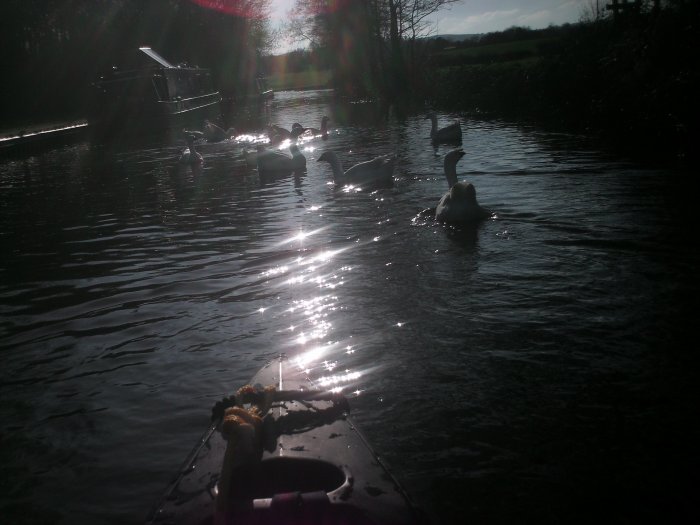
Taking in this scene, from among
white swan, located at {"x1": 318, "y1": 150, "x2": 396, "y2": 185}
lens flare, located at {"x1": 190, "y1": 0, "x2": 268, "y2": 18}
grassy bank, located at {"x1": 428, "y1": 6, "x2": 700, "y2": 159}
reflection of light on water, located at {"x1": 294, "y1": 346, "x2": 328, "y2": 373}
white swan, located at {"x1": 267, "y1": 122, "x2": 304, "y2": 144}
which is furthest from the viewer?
lens flare, located at {"x1": 190, "y1": 0, "x2": 268, "y2": 18}

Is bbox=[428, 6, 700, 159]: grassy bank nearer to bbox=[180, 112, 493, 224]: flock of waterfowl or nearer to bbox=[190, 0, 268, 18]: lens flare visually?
bbox=[180, 112, 493, 224]: flock of waterfowl

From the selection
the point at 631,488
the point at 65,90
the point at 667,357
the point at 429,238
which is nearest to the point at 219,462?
the point at 631,488

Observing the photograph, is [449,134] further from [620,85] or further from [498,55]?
[498,55]

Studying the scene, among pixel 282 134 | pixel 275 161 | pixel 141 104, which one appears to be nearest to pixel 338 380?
pixel 275 161

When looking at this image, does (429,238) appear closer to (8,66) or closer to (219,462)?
(219,462)

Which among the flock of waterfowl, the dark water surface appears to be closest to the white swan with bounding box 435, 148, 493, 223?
the flock of waterfowl

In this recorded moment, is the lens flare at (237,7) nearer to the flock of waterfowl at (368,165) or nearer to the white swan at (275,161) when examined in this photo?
the flock of waterfowl at (368,165)

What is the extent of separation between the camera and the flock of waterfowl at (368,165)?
10.8 metres

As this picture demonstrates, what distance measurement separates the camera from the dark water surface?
14.8ft

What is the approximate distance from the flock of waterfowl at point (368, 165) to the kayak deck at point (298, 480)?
6595 millimetres

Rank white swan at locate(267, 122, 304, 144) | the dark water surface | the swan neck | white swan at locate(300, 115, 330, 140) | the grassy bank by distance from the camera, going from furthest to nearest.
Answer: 1. white swan at locate(300, 115, 330, 140)
2. white swan at locate(267, 122, 304, 144)
3. the grassy bank
4. the swan neck
5. the dark water surface

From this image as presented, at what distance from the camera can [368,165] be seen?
15.0 meters

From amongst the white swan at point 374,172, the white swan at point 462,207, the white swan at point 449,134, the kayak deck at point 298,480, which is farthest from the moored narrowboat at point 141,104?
the kayak deck at point 298,480

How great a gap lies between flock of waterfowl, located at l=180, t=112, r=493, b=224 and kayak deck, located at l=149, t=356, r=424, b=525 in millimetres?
6595
